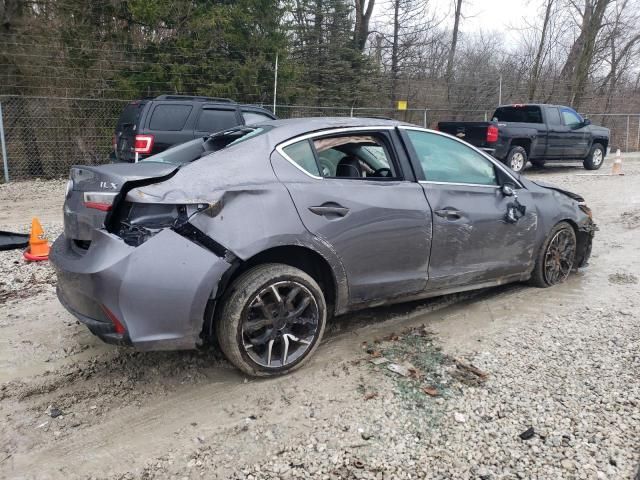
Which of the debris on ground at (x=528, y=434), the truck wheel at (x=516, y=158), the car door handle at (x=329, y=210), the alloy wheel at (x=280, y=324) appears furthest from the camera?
the truck wheel at (x=516, y=158)

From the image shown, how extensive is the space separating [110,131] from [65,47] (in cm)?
224

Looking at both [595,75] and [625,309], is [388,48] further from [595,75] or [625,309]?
[625,309]

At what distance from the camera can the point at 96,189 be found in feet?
10.2

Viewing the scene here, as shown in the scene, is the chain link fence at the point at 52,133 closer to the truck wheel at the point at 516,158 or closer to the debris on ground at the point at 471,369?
the truck wheel at the point at 516,158

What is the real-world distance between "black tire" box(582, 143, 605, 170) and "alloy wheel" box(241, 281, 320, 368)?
48.5 ft

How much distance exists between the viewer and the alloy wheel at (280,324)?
3.20m

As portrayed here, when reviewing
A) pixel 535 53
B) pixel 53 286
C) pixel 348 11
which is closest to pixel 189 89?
pixel 348 11

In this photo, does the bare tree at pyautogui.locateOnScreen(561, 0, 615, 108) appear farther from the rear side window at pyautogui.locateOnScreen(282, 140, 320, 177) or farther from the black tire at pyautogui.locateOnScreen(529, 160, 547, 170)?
the rear side window at pyautogui.locateOnScreen(282, 140, 320, 177)

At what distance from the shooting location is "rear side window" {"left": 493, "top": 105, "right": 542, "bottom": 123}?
14.1 metres

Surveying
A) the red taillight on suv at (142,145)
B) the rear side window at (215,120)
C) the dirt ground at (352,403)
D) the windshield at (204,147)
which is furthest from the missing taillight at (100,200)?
the rear side window at (215,120)

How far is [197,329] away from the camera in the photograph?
3.01m

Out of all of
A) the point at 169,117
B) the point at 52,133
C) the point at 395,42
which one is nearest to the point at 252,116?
the point at 169,117

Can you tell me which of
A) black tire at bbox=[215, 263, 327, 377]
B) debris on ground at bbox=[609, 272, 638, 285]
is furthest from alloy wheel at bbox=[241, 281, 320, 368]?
debris on ground at bbox=[609, 272, 638, 285]

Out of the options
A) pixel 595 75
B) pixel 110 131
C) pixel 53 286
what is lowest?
pixel 53 286
